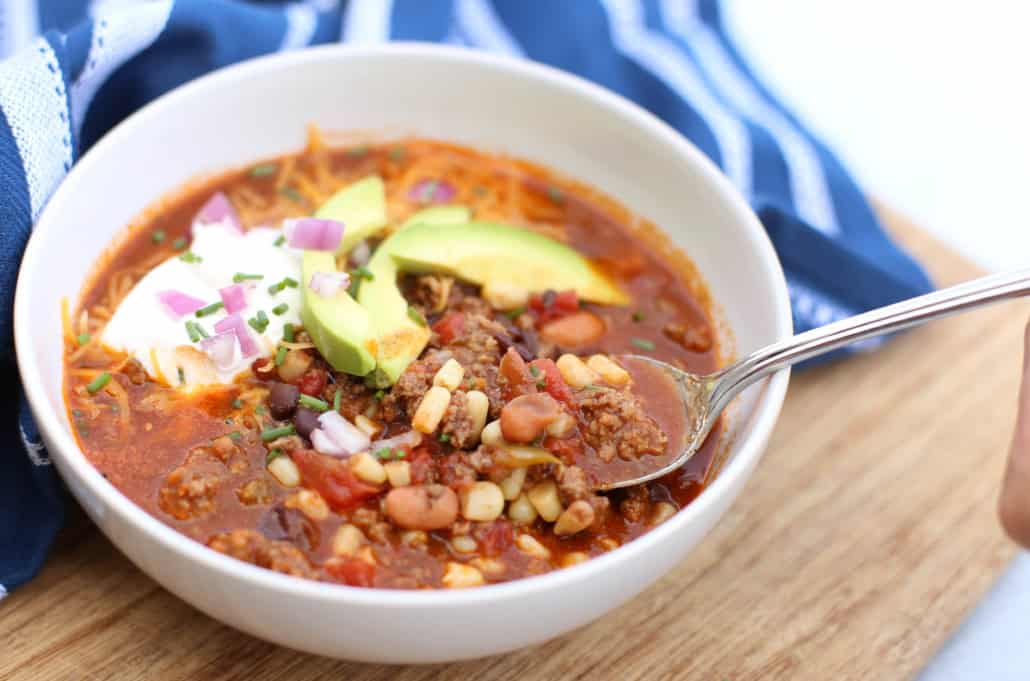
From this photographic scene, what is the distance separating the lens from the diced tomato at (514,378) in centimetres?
361

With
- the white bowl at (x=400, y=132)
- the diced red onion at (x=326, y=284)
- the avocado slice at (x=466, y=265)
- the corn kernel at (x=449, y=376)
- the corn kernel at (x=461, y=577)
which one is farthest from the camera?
the avocado slice at (x=466, y=265)

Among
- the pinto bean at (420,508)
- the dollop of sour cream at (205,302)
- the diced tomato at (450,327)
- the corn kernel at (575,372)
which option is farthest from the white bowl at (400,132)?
the diced tomato at (450,327)

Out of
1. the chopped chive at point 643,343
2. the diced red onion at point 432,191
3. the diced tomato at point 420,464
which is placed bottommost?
the diced tomato at point 420,464

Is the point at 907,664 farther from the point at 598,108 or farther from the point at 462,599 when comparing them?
the point at 598,108

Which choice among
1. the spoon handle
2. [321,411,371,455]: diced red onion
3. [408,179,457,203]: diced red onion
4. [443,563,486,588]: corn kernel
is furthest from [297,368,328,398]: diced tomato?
the spoon handle

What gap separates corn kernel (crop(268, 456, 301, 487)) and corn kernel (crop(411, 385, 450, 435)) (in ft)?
1.28

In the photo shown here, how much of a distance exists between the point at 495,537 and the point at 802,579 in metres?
1.19

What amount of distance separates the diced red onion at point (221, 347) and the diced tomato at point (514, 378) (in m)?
0.91

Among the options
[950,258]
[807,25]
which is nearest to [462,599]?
[950,258]

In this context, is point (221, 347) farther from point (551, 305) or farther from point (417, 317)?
point (551, 305)

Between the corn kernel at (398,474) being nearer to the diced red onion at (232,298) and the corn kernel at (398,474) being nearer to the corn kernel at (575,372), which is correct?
the corn kernel at (575,372)

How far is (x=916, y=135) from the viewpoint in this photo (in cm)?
Answer: 668

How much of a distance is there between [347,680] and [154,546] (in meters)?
0.79

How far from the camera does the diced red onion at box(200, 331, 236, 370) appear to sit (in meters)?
3.72
